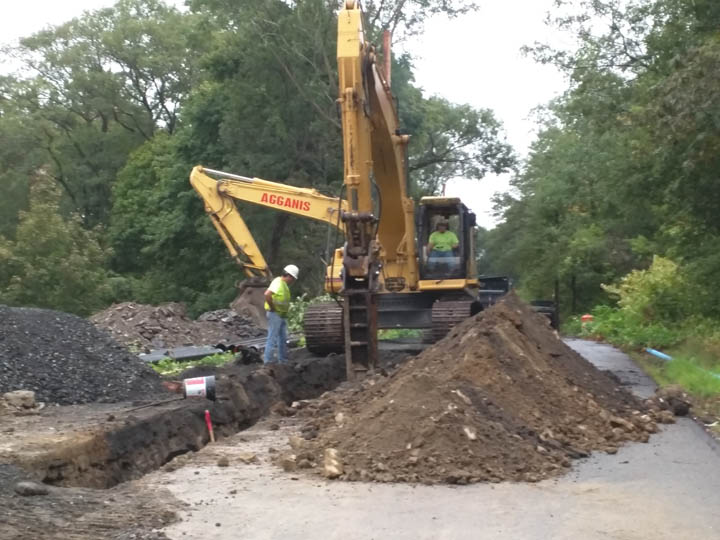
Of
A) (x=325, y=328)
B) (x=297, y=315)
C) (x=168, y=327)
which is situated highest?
(x=325, y=328)

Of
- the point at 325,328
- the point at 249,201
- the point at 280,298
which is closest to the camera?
the point at 280,298

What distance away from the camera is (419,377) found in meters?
10.7

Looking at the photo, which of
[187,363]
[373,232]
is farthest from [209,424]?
[187,363]

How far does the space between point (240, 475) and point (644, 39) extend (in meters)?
20.8

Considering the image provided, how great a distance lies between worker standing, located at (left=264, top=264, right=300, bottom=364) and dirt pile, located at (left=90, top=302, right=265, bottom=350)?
7902 millimetres

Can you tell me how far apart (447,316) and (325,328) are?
2.32m

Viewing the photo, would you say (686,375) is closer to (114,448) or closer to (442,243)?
(442,243)

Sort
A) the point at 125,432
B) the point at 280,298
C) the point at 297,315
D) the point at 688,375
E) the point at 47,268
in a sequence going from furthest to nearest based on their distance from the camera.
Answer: the point at 47,268
the point at 297,315
the point at 280,298
the point at 688,375
the point at 125,432

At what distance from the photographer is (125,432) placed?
11.7 m

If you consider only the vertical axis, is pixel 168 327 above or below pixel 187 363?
above

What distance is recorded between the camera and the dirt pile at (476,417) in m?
9.26

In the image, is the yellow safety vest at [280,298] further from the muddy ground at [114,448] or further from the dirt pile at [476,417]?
the dirt pile at [476,417]

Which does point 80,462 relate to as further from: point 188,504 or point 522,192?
point 522,192

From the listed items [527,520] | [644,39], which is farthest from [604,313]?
[527,520]
